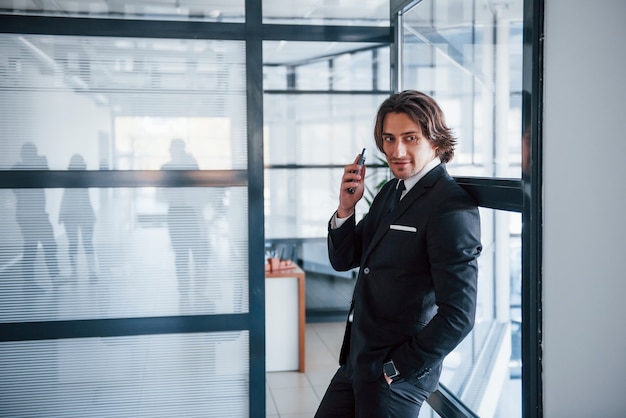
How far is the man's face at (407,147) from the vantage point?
241 centimetres

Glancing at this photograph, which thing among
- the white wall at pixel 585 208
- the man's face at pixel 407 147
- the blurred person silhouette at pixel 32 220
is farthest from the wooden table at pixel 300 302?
the white wall at pixel 585 208

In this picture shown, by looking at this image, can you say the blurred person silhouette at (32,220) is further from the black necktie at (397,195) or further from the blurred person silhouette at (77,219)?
the black necktie at (397,195)

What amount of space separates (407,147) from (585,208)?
65 centimetres

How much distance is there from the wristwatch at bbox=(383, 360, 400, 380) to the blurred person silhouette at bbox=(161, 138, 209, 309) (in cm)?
160

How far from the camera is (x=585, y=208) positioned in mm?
2010

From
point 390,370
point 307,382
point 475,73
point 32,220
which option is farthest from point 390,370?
point 307,382

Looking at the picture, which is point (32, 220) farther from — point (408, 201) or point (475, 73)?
point (475, 73)

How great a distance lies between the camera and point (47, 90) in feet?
11.5

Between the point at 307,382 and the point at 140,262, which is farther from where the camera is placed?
the point at 307,382

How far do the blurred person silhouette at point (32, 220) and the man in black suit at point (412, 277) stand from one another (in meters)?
1.80

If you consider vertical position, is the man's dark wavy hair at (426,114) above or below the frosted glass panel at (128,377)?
above

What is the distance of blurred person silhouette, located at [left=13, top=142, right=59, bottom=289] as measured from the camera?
3.52 metres

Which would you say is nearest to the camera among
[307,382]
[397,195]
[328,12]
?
[397,195]

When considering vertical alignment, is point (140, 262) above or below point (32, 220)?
below
